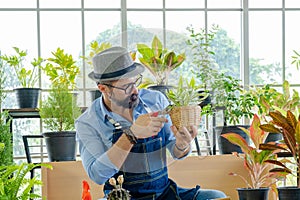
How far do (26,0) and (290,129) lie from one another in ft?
9.82

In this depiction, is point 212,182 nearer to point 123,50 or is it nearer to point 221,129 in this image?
point 221,129

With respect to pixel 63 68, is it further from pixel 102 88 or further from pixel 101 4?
pixel 102 88

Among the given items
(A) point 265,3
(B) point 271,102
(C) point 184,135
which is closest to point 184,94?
(C) point 184,135

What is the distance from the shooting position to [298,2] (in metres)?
5.21

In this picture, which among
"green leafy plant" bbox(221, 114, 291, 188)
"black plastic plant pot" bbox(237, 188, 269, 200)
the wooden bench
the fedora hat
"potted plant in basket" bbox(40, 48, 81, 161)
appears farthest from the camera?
"potted plant in basket" bbox(40, 48, 81, 161)

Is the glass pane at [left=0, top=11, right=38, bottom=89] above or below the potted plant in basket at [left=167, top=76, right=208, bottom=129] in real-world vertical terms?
above

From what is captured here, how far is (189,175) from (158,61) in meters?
1.29

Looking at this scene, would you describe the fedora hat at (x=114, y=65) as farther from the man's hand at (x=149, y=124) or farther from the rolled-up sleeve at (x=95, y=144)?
the rolled-up sleeve at (x=95, y=144)

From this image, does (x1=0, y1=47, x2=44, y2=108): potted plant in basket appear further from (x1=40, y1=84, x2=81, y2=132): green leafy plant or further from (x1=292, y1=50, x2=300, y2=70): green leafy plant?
(x1=292, y1=50, x2=300, y2=70): green leafy plant

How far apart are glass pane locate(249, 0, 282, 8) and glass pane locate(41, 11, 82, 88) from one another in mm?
1563

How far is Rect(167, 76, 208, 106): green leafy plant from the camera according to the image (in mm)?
2379

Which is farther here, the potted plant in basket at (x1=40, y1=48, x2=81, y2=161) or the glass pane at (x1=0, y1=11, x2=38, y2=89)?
the glass pane at (x1=0, y1=11, x2=38, y2=89)

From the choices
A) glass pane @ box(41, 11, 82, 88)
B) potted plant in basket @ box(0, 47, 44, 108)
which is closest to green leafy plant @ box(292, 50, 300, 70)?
glass pane @ box(41, 11, 82, 88)

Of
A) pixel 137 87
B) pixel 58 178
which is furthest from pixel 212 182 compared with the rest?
pixel 137 87
